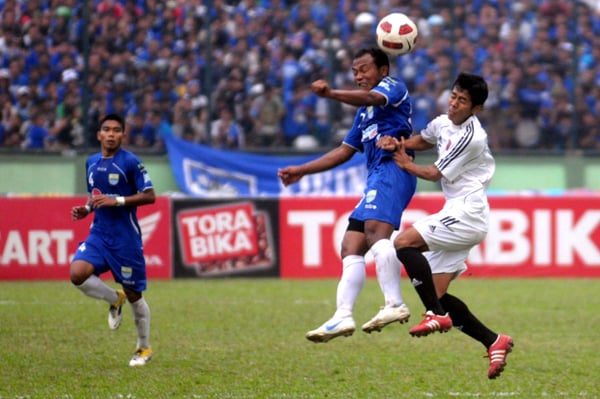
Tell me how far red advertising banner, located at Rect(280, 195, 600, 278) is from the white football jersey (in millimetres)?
9126

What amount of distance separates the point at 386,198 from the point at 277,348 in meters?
3.02

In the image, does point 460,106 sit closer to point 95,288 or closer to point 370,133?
point 370,133

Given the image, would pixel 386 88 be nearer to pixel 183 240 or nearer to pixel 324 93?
pixel 324 93

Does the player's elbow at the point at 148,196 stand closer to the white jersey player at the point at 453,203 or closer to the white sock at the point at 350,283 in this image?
the white sock at the point at 350,283

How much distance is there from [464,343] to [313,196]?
6.40 metres

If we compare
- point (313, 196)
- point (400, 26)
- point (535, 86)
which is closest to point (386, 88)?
point (400, 26)

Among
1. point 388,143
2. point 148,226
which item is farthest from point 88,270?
point 148,226

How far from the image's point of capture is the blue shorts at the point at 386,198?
8117mm

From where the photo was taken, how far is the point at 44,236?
1698 cm

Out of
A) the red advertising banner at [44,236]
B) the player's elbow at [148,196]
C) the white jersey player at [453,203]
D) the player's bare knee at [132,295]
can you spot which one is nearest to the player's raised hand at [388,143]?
the white jersey player at [453,203]

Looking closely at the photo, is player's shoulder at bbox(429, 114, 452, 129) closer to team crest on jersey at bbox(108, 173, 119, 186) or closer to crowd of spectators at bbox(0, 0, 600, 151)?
team crest on jersey at bbox(108, 173, 119, 186)

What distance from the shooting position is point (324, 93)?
7.38 metres

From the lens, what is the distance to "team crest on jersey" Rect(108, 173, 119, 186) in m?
9.67

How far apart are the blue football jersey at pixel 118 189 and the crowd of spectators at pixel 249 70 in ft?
33.7
